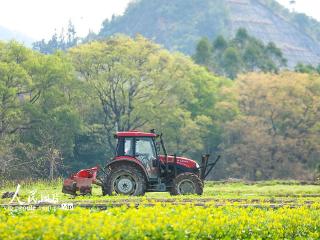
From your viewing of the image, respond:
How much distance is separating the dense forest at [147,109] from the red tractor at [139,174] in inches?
1192

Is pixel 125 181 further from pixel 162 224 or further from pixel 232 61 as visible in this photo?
pixel 232 61

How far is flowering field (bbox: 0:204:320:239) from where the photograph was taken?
10.9m

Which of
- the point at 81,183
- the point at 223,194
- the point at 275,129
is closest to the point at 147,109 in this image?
the point at 275,129

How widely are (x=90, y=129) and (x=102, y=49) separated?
Result: 269 inches

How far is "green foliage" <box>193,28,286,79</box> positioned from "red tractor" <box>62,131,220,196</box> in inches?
2857

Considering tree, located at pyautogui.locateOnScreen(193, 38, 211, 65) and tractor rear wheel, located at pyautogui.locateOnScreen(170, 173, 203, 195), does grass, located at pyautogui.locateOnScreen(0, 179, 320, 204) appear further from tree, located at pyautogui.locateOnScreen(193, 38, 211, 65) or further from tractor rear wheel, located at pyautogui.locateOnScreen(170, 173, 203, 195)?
tree, located at pyautogui.locateOnScreen(193, 38, 211, 65)

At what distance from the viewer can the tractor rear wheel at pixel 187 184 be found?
80.7 feet

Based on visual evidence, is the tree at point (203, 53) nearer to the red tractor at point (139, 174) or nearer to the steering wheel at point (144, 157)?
the red tractor at point (139, 174)

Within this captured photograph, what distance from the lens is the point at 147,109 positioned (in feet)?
198

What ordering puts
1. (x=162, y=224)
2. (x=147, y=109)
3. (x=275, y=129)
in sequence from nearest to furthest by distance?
1. (x=162, y=224)
2. (x=147, y=109)
3. (x=275, y=129)

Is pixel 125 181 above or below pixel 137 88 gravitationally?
below

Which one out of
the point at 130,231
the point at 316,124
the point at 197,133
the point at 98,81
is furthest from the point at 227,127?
the point at 130,231

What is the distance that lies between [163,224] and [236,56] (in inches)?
3598

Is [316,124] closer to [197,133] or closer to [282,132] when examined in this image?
[282,132]
